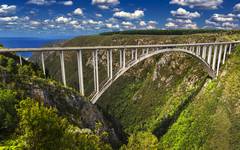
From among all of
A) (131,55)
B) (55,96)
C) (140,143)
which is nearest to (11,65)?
(55,96)

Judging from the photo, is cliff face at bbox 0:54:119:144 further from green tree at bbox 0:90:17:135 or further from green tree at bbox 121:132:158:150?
green tree at bbox 121:132:158:150

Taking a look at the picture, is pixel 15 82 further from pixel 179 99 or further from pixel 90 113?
pixel 179 99

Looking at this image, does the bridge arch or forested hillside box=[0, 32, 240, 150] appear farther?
the bridge arch

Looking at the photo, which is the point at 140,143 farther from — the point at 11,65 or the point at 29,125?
the point at 29,125

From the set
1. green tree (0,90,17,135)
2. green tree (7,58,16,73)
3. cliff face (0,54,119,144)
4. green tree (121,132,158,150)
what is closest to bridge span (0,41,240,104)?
green tree (7,58,16,73)

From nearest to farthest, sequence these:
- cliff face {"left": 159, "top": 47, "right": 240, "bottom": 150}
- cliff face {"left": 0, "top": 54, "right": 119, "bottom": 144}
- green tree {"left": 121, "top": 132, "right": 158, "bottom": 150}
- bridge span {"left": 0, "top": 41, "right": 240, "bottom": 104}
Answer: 1. cliff face {"left": 0, "top": 54, "right": 119, "bottom": 144}
2. green tree {"left": 121, "top": 132, "right": 158, "bottom": 150}
3. bridge span {"left": 0, "top": 41, "right": 240, "bottom": 104}
4. cliff face {"left": 159, "top": 47, "right": 240, "bottom": 150}

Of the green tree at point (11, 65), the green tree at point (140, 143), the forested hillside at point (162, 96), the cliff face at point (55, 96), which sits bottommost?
the forested hillside at point (162, 96)

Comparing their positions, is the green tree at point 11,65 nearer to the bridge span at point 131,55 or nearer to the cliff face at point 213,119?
the bridge span at point 131,55

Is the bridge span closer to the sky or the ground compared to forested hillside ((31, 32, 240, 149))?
closer to the sky

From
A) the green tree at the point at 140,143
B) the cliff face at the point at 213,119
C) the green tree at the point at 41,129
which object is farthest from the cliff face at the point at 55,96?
the cliff face at the point at 213,119
